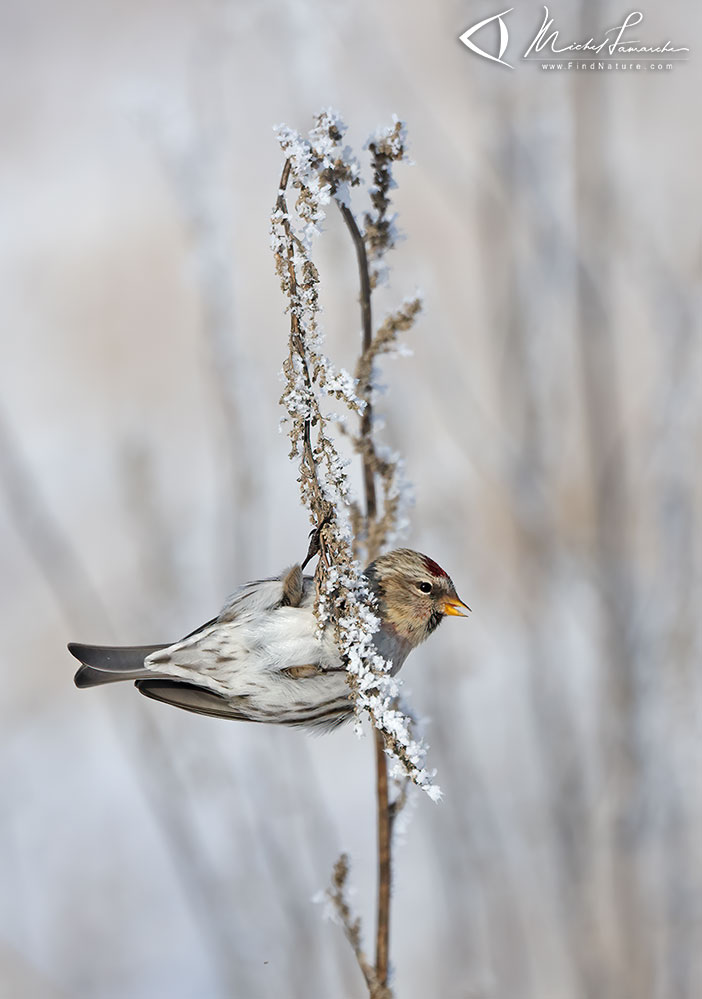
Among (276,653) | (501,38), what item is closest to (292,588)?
(276,653)

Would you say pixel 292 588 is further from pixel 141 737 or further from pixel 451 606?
pixel 141 737

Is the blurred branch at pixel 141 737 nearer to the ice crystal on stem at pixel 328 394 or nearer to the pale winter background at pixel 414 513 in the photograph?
the pale winter background at pixel 414 513

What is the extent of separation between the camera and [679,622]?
1884 mm

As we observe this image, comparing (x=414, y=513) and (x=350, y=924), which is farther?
(x=414, y=513)

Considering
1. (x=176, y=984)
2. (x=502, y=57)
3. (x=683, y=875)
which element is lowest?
(x=176, y=984)

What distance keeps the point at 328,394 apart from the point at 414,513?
154 cm

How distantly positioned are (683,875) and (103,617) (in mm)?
1351

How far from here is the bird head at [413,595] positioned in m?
1.15

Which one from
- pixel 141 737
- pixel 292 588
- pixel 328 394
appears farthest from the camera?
pixel 141 737

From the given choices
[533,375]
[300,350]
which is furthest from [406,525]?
[533,375]

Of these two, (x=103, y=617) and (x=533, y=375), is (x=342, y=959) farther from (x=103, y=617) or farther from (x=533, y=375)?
(x=533, y=375)

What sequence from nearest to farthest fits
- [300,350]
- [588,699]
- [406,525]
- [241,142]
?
1. [300,350]
2. [406,525]
3. [588,699]
4. [241,142]

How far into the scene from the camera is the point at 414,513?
2.32 m

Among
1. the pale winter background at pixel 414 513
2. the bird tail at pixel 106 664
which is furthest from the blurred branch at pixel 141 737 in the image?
the bird tail at pixel 106 664
